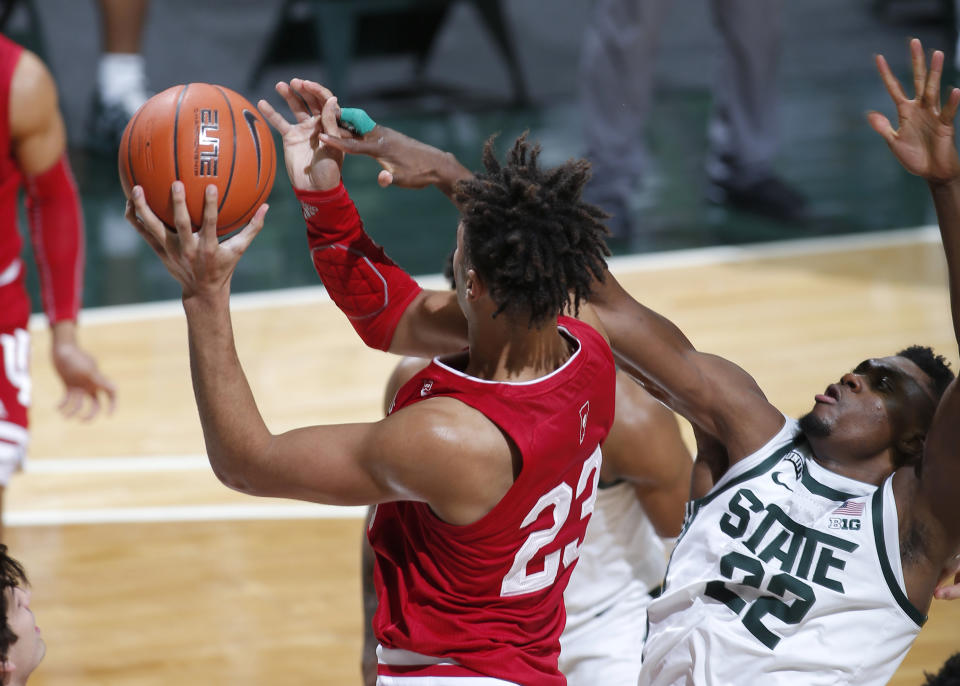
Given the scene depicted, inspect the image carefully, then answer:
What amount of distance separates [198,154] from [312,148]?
0.75ft

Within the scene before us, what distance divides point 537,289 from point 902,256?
591 centimetres

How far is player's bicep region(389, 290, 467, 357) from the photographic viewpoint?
2611 mm

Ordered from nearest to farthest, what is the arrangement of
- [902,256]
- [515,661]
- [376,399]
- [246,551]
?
[515,661]
[246,551]
[376,399]
[902,256]

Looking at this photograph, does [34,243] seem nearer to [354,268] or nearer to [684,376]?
[354,268]

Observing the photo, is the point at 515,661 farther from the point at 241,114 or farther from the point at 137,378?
the point at 137,378

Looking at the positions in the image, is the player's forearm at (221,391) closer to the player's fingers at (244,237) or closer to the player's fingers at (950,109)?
the player's fingers at (244,237)

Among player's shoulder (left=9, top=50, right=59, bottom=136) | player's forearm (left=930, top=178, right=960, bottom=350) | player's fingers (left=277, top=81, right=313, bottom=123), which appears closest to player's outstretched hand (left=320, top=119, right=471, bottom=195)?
player's fingers (left=277, top=81, right=313, bottom=123)

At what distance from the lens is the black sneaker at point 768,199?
8.18m

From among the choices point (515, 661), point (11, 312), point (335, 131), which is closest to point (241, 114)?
point (335, 131)

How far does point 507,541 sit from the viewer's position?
7.23 feet

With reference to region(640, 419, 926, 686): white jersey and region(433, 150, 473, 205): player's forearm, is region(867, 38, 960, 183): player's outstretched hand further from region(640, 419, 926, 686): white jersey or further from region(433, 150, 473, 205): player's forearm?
region(433, 150, 473, 205): player's forearm

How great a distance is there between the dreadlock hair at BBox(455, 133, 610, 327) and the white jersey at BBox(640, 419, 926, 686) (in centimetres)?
72

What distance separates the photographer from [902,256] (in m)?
7.50

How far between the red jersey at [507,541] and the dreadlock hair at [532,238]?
15cm
